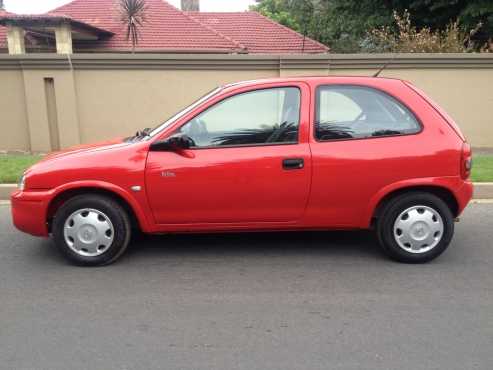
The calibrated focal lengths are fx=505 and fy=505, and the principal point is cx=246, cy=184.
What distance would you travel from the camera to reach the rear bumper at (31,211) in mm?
4504

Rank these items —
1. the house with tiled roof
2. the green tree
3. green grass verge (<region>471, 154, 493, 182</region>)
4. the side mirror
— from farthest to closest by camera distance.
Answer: the house with tiled roof
the green tree
green grass verge (<region>471, 154, 493, 182</region>)
the side mirror

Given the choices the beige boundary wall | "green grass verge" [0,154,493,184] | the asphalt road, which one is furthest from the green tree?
the asphalt road

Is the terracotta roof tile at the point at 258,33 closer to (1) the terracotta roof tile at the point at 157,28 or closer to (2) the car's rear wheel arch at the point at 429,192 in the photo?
(1) the terracotta roof tile at the point at 157,28

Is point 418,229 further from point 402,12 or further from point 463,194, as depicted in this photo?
point 402,12

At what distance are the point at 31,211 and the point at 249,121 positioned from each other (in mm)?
2122

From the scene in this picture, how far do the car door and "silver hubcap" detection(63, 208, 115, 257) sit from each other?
46 cm

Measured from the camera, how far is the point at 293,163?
175 inches

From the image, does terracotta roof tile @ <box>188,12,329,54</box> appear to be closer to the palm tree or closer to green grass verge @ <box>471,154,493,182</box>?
the palm tree

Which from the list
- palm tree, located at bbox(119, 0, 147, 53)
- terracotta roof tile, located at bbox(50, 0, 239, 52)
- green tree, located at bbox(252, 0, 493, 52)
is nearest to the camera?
green tree, located at bbox(252, 0, 493, 52)

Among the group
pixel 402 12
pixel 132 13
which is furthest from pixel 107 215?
pixel 402 12

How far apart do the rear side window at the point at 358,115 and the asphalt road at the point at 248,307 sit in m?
1.22

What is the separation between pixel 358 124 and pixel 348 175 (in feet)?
1.62

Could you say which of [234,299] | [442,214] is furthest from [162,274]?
[442,214]

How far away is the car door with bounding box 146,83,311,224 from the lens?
14.6 feet
